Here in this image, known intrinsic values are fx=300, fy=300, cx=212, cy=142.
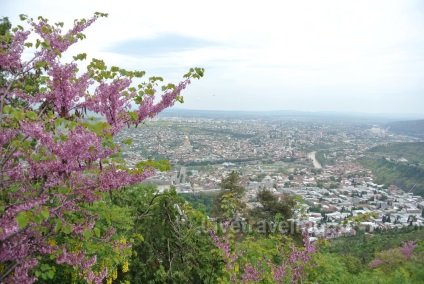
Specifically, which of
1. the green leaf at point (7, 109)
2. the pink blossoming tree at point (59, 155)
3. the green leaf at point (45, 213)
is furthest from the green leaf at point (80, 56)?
the green leaf at point (45, 213)

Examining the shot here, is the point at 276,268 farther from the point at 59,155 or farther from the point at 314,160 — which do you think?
the point at 314,160

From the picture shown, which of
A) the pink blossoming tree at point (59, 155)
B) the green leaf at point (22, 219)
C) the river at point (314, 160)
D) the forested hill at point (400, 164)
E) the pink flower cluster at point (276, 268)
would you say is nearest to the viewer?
the green leaf at point (22, 219)

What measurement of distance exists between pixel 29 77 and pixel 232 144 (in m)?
73.3

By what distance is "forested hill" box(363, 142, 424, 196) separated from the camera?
180ft

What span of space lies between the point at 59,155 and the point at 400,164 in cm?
7266

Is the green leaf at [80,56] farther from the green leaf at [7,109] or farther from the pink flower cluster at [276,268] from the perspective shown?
the pink flower cluster at [276,268]

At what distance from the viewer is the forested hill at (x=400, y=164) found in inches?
2165

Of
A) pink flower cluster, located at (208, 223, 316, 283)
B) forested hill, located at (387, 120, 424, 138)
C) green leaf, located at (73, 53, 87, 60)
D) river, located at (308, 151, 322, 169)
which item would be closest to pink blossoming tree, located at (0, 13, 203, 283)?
green leaf, located at (73, 53, 87, 60)

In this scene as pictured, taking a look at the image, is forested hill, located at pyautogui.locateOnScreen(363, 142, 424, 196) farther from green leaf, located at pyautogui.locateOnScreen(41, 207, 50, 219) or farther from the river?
green leaf, located at pyautogui.locateOnScreen(41, 207, 50, 219)

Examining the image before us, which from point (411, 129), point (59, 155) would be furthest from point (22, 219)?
point (411, 129)

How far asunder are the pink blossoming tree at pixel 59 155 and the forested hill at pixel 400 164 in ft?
191

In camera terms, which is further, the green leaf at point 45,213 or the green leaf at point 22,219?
the green leaf at point 45,213

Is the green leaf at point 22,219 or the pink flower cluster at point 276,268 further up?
the green leaf at point 22,219

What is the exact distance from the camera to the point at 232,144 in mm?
76938
